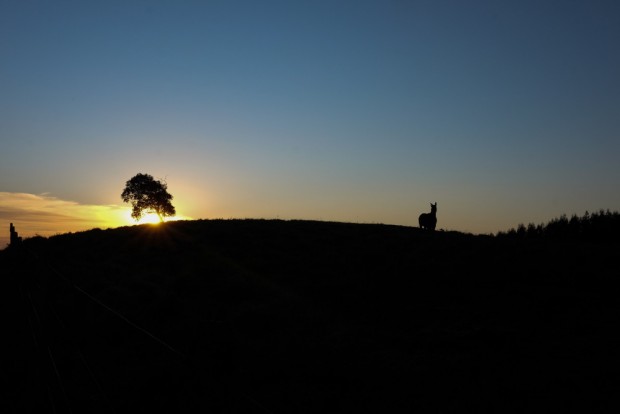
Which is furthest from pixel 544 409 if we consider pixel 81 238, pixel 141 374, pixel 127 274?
pixel 81 238

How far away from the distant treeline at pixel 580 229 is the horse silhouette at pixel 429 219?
543 cm

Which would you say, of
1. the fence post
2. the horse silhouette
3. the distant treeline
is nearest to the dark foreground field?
the fence post

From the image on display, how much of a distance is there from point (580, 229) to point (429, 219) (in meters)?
16.6

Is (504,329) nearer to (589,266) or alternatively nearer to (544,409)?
(544,409)

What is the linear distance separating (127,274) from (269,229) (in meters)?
14.5

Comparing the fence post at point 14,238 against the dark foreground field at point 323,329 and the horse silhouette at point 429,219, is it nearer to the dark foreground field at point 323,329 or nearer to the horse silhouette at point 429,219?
the dark foreground field at point 323,329

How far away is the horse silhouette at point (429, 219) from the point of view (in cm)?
3856

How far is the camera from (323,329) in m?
18.0

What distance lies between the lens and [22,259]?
60.1 feet

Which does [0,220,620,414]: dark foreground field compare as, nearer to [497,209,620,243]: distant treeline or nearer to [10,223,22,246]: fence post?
[10,223,22,246]: fence post

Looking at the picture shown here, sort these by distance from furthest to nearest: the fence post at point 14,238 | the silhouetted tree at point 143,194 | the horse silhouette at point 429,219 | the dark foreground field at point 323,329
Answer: the silhouetted tree at point 143,194 < the horse silhouette at point 429,219 < the fence post at point 14,238 < the dark foreground field at point 323,329

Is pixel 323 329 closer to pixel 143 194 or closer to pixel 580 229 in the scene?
pixel 580 229

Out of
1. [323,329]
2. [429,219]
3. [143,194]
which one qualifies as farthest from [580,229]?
[143,194]

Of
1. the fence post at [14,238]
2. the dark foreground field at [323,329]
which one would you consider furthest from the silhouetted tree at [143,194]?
the fence post at [14,238]
